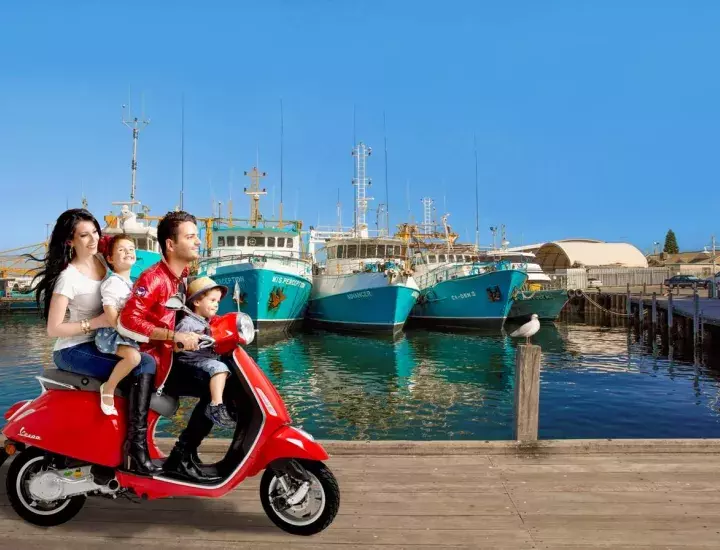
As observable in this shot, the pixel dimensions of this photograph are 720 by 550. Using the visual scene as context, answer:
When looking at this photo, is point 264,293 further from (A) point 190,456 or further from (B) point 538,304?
(A) point 190,456

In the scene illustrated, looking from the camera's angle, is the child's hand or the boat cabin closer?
the child's hand

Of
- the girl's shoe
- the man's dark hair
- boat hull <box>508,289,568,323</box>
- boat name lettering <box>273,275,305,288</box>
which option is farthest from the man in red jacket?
boat hull <box>508,289,568,323</box>

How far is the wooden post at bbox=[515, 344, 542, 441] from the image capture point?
456cm

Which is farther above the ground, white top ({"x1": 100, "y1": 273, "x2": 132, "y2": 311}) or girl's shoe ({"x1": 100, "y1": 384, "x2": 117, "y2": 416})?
white top ({"x1": 100, "y1": 273, "x2": 132, "y2": 311})

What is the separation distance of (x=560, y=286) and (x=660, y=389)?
1075 inches

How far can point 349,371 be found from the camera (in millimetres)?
15266

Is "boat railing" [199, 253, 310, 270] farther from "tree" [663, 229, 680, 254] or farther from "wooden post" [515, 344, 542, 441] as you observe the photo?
"tree" [663, 229, 680, 254]

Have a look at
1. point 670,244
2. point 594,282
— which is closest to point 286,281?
point 594,282

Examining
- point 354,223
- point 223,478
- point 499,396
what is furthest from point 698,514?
point 354,223

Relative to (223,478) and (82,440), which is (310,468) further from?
(82,440)

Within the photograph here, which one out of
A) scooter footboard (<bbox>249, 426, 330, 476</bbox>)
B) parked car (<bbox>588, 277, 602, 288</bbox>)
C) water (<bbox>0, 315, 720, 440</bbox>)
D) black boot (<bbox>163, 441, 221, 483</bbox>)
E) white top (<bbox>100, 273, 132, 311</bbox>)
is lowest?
water (<bbox>0, 315, 720, 440</bbox>)

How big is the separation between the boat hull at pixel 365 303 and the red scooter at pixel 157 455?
21024mm

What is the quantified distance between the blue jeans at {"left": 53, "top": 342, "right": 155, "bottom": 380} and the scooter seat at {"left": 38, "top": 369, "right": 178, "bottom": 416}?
3 centimetres

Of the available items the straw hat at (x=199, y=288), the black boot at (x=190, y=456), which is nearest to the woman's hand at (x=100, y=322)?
the straw hat at (x=199, y=288)
